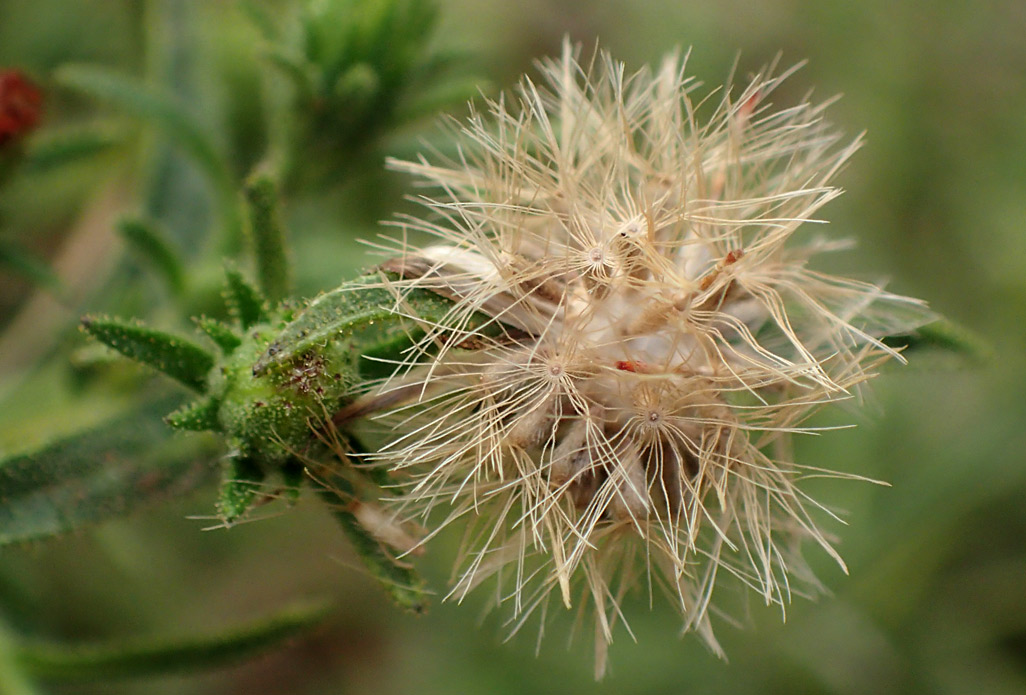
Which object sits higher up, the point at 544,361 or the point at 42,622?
the point at 42,622

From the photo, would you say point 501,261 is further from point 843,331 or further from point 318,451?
point 843,331

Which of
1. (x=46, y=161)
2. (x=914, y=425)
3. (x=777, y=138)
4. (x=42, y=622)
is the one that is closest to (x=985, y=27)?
(x=914, y=425)

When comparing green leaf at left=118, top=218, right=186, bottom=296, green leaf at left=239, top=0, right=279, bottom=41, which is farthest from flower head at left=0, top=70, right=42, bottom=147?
green leaf at left=239, top=0, right=279, bottom=41

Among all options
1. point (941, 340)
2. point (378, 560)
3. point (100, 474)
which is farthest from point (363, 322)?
point (941, 340)

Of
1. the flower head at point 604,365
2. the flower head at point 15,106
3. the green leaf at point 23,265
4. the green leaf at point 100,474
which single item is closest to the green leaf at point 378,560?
the flower head at point 604,365

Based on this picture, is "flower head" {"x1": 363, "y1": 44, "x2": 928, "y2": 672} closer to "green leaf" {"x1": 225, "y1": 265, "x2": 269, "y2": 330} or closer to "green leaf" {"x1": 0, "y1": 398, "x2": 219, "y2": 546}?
"green leaf" {"x1": 225, "y1": 265, "x2": 269, "y2": 330}

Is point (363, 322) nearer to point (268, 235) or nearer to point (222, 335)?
point (222, 335)
